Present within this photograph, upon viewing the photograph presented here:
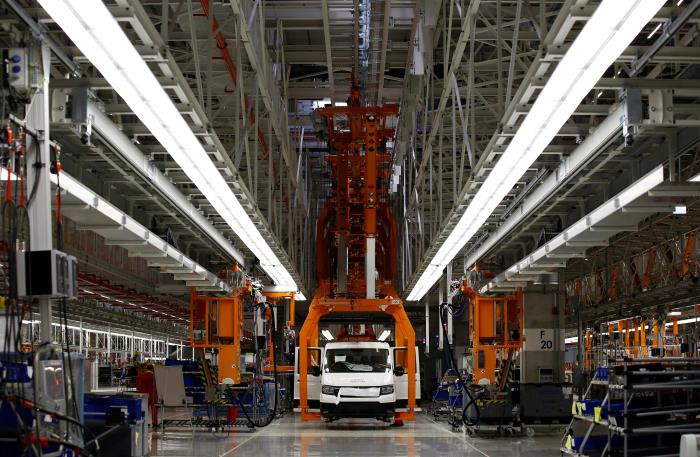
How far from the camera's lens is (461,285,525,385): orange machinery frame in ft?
68.9

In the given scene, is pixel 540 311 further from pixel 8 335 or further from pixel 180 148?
pixel 8 335

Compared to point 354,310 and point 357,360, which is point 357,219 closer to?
point 354,310

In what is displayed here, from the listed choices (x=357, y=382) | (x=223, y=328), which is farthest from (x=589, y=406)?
(x=223, y=328)

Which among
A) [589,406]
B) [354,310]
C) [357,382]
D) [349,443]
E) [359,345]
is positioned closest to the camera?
[589,406]

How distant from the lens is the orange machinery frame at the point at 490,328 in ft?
68.9

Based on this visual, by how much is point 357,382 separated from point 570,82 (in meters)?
14.8

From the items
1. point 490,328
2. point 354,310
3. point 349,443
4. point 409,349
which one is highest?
point 354,310

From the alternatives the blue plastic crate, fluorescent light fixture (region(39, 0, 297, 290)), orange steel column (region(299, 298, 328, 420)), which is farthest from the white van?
the blue plastic crate

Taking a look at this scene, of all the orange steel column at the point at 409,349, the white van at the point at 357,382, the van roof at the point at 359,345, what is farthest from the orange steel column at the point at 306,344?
the orange steel column at the point at 409,349

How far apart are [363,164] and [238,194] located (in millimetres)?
10717

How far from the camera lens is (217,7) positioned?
15172mm

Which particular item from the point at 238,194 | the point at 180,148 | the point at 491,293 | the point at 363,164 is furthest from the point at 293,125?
the point at 180,148

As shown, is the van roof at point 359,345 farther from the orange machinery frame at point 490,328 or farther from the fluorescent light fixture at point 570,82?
the fluorescent light fixture at point 570,82

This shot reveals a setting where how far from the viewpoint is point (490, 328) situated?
21516 mm
